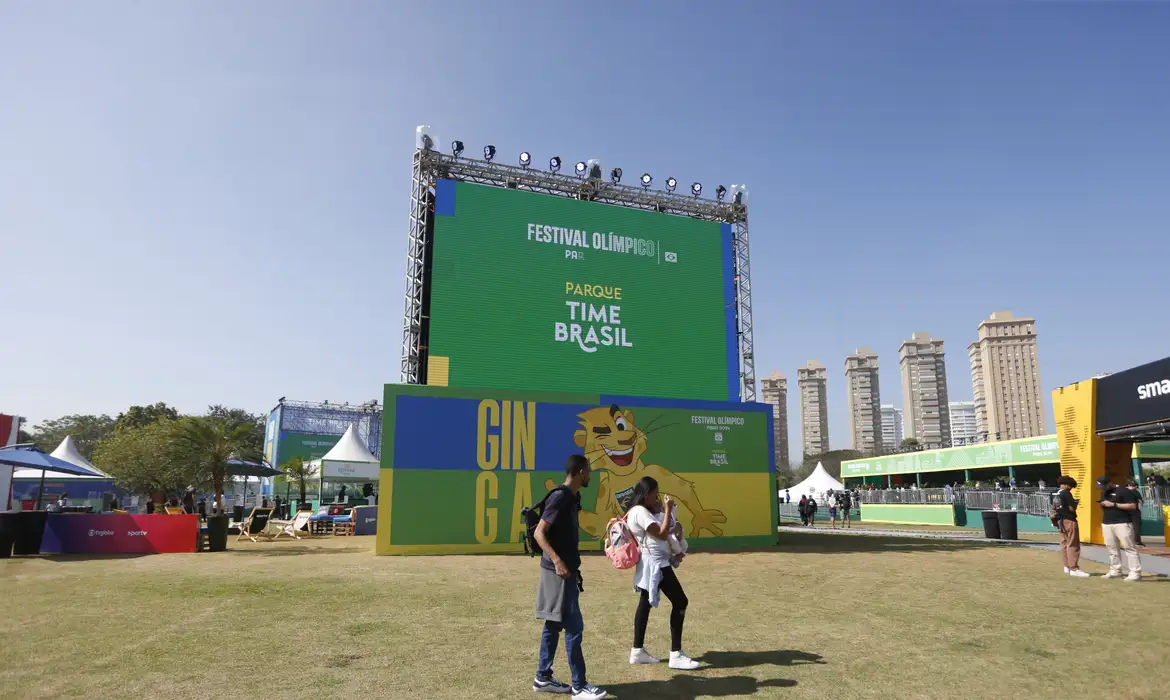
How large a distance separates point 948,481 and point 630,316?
4207cm

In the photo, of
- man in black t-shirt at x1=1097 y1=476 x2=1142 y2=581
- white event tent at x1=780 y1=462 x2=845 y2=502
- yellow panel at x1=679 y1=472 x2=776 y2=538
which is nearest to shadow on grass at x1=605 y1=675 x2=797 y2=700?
man in black t-shirt at x1=1097 y1=476 x2=1142 y2=581

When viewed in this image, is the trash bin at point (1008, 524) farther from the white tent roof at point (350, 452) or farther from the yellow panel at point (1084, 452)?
the white tent roof at point (350, 452)

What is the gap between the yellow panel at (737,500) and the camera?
1981 cm

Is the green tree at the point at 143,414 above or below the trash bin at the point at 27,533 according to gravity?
above

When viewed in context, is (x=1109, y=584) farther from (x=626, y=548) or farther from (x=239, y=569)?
(x=239, y=569)

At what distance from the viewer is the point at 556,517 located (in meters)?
5.18

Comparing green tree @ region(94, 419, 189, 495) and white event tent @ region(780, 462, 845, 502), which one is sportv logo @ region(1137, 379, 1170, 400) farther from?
green tree @ region(94, 419, 189, 495)

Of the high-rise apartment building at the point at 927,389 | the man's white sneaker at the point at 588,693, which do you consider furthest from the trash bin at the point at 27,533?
the high-rise apartment building at the point at 927,389

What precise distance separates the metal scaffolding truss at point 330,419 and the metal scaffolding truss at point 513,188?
31356mm

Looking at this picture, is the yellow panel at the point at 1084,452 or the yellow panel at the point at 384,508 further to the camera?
the yellow panel at the point at 384,508

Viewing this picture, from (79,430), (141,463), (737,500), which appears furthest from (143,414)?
(737,500)

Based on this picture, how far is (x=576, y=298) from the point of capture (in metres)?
23.9

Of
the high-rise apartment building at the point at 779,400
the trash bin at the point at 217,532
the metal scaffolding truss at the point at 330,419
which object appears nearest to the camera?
the trash bin at the point at 217,532

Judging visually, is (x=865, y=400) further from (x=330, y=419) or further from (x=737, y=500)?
(x=737, y=500)
